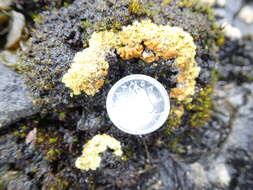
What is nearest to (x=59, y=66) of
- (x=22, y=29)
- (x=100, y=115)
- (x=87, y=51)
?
(x=87, y=51)

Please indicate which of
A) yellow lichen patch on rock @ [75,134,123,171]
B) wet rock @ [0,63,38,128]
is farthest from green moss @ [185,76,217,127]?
wet rock @ [0,63,38,128]

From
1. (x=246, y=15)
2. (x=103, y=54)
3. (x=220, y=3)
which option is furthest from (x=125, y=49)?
(x=246, y=15)

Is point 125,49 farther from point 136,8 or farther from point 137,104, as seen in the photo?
point 137,104

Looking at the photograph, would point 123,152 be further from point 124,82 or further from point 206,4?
point 206,4

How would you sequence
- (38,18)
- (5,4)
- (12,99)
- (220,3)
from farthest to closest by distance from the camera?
(220,3) → (5,4) → (38,18) → (12,99)

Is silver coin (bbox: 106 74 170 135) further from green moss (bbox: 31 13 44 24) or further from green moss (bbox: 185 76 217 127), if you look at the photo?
green moss (bbox: 31 13 44 24)
